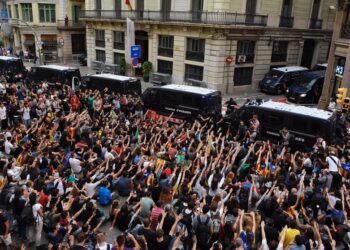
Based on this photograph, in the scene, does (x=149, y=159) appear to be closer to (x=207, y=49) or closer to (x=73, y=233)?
(x=73, y=233)

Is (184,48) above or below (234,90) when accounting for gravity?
above

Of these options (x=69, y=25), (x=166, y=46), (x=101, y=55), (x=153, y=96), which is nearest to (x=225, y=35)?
(x=166, y=46)

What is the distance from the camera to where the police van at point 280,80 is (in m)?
28.1

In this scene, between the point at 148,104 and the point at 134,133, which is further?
the point at 148,104

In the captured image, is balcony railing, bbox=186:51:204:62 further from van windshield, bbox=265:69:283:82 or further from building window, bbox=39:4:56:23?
building window, bbox=39:4:56:23

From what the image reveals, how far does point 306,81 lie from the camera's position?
82.8ft

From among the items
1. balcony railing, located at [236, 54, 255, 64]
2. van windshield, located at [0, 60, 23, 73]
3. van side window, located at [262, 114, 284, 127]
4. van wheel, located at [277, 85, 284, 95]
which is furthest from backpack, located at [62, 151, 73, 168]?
van wheel, located at [277, 85, 284, 95]

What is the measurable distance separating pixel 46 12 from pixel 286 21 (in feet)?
100

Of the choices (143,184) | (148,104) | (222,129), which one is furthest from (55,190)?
(148,104)

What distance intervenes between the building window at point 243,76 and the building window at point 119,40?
12757 millimetres

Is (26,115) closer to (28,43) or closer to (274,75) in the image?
(274,75)

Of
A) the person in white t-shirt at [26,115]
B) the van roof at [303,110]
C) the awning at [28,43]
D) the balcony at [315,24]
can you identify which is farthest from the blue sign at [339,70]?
the awning at [28,43]

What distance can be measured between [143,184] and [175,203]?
0.98 metres

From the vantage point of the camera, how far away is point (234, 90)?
93.1 ft
